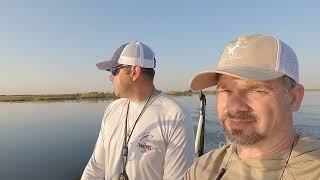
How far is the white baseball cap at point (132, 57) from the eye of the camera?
423cm

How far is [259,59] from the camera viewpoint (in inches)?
79.9

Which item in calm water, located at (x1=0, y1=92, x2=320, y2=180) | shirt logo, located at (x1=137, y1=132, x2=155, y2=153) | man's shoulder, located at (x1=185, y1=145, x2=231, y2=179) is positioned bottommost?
calm water, located at (x1=0, y1=92, x2=320, y2=180)

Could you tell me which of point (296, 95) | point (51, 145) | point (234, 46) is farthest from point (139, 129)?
point (51, 145)

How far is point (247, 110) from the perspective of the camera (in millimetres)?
1993

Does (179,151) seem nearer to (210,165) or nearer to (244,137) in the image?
(210,165)

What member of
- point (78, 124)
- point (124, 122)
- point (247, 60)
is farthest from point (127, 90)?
point (78, 124)

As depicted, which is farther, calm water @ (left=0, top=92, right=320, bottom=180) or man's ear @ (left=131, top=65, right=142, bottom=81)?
calm water @ (left=0, top=92, right=320, bottom=180)

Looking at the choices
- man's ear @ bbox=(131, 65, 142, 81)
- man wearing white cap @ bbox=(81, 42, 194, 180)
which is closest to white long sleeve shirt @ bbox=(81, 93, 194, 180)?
man wearing white cap @ bbox=(81, 42, 194, 180)

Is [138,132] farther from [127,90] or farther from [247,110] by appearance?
[247,110]

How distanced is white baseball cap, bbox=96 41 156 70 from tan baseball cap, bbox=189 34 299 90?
2.12 m

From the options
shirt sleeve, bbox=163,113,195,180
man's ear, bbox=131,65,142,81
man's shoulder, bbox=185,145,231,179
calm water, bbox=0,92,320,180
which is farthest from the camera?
calm water, bbox=0,92,320,180

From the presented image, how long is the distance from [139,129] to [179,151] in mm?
519

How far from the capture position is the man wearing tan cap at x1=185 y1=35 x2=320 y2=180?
1.94m

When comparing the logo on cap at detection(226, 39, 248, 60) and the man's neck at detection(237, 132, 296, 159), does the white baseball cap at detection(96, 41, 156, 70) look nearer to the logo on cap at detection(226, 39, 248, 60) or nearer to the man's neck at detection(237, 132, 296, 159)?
the logo on cap at detection(226, 39, 248, 60)
